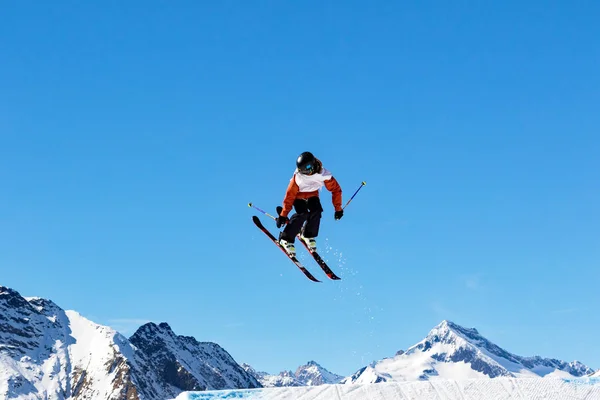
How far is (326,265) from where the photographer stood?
73.6ft

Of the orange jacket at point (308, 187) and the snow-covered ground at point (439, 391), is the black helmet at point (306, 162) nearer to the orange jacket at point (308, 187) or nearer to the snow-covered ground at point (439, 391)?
the orange jacket at point (308, 187)

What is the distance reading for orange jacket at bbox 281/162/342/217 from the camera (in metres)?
19.6

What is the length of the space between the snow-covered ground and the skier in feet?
16.3

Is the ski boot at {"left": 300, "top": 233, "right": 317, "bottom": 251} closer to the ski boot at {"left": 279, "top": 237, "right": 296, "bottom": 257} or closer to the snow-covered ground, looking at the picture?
the ski boot at {"left": 279, "top": 237, "right": 296, "bottom": 257}

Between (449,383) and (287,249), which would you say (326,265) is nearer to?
(287,249)

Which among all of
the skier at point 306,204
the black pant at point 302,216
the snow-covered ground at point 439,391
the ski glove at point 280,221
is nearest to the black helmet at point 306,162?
the skier at point 306,204

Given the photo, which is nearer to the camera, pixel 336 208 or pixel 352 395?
pixel 352 395

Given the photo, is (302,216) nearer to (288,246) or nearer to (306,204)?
(306,204)

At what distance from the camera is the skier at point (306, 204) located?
19562 mm

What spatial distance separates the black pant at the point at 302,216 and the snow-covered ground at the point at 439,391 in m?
4.88

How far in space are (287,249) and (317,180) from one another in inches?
114

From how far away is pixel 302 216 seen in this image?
20641 millimetres

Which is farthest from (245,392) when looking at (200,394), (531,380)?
(531,380)

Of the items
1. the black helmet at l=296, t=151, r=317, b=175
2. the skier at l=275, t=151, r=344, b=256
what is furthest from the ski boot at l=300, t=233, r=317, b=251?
the black helmet at l=296, t=151, r=317, b=175
